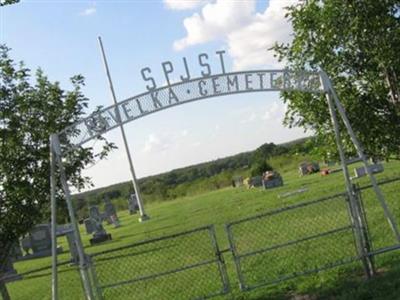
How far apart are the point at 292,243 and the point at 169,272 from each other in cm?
170

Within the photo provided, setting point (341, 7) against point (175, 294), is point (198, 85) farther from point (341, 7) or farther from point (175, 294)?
point (341, 7)

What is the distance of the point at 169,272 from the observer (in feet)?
26.0

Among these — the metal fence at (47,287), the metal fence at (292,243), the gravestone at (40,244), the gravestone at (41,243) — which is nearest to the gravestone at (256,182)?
the gravestone at (40,244)

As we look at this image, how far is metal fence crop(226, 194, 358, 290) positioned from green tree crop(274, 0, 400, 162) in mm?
1667

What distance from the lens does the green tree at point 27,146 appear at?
9125mm

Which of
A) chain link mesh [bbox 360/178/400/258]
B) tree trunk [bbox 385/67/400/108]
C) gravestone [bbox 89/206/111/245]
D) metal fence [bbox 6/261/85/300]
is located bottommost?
chain link mesh [bbox 360/178/400/258]

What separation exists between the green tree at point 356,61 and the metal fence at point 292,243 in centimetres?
167

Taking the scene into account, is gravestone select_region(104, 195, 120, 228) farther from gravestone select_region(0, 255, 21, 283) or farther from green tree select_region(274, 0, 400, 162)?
green tree select_region(274, 0, 400, 162)

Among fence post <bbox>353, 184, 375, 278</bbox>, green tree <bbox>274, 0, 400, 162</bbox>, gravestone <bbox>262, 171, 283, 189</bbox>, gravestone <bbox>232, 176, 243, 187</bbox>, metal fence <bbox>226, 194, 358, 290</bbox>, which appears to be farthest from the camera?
gravestone <bbox>232, 176, 243, 187</bbox>

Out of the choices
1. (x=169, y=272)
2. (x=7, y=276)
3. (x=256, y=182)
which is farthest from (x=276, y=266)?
(x=256, y=182)

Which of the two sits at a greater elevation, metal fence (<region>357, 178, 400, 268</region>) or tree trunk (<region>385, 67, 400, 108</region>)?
tree trunk (<region>385, 67, 400, 108</region>)

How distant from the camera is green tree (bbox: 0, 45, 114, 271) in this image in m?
9.12

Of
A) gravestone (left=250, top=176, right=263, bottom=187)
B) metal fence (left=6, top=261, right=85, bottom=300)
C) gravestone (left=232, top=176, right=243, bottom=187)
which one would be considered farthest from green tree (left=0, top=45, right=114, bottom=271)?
gravestone (left=232, top=176, right=243, bottom=187)

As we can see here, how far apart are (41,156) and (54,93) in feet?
3.62
